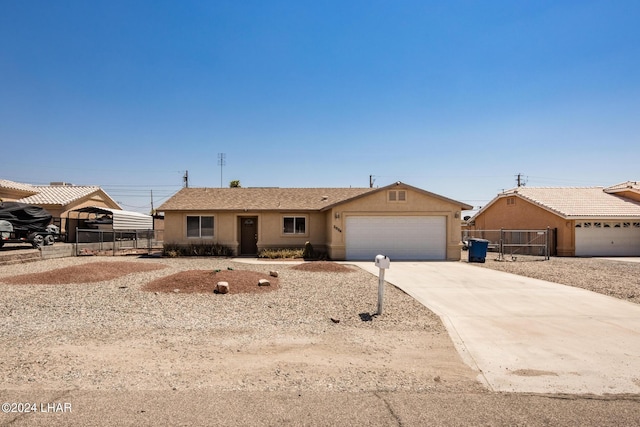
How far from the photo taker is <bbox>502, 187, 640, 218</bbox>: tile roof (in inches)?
1000

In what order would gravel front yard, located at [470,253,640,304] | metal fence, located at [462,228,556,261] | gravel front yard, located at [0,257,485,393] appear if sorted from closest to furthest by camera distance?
gravel front yard, located at [0,257,485,393]
gravel front yard, located at [470,253,640,304]
metal fence, located at [462,228,556,261]

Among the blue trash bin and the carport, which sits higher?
the carport

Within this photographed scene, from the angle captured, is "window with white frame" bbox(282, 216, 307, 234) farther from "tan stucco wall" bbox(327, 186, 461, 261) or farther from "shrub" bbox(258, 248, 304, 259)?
"tan stucco wall" bbox(327, 186, 461, 261)

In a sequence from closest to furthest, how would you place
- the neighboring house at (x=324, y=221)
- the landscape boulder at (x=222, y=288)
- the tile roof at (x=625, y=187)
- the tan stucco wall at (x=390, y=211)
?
the landscape boulder at (x=222, y=288) → the tan stucco wall at (x=390, y=211) → the neighboring house at (x=324, y=221) → the tile roof at (x=625, y=187)

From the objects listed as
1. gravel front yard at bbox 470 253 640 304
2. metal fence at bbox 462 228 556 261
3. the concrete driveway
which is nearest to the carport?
the concrete driveway

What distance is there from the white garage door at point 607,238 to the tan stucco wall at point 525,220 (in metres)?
0.69

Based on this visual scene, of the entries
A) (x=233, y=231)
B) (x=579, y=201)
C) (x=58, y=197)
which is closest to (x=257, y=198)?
(x=233, y=231)

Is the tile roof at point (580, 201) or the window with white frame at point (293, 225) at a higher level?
the tile roof at point (580, 201)

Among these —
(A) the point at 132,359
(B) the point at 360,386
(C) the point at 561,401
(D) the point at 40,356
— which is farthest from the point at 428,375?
(D) the point at 40,356

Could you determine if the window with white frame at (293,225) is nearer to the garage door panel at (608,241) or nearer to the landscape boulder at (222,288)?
the landscape boulder at (222,288)

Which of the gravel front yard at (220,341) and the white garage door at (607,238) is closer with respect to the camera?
the gravel front yard at (220,341)

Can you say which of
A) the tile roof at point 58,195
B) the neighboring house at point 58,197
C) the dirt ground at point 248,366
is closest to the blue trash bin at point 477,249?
the dirt ground at point 248,366

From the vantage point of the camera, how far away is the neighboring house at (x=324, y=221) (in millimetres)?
21016

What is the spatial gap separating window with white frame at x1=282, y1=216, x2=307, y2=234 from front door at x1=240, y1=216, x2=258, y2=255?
76.7 inches
